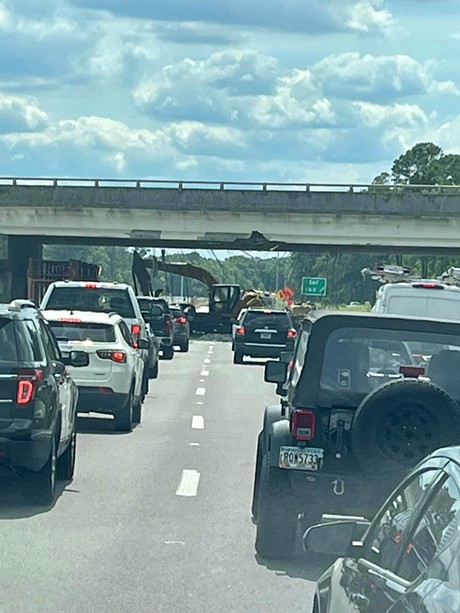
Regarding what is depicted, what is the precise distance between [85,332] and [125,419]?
1.26 m

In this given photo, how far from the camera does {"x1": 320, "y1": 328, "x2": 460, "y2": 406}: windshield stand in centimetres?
867

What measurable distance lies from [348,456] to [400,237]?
49.5m

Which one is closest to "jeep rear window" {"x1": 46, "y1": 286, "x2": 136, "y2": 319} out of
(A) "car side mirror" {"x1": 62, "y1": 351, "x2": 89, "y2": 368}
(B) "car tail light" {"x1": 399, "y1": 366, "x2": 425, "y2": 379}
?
(A) "car side mirror" {"x1": 62, "y1": 351, "x2": 89, "y2": 368}

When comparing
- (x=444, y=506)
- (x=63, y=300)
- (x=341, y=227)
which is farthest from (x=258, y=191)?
(x=444, y=506)

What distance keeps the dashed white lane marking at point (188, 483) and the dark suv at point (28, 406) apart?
1245mm

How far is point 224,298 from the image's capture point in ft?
202

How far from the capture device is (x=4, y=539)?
936cm

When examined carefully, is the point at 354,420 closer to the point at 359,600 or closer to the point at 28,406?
the point at 28,406

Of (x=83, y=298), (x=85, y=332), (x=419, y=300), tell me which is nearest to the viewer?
(x=85, y=332)

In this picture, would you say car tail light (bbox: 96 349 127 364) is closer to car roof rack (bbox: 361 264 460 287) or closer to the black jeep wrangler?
the black jeep wrangler

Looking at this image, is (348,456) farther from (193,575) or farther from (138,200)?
(138,200)

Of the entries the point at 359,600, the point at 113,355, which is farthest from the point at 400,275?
the point at 359,600

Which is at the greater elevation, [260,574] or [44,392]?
[44,392]

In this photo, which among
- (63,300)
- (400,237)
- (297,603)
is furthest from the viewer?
(400,237)
